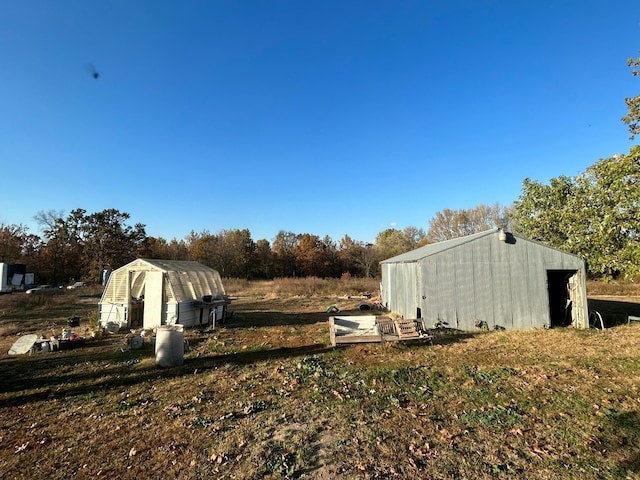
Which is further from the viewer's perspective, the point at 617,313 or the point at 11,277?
the point at 11,277

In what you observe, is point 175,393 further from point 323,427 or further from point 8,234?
point 8,234

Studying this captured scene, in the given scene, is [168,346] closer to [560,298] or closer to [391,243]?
[560,298]

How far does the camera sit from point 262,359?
403 inches

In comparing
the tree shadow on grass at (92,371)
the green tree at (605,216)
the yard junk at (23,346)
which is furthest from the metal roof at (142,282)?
the green tree at (605,216)

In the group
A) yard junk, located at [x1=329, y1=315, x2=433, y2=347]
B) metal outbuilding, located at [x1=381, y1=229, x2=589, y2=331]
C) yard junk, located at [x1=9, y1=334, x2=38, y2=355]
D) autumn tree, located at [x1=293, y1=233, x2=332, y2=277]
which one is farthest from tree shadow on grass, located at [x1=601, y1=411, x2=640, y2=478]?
autumn tree, located at [x1=293, y1=233, x2=332, y2=277]

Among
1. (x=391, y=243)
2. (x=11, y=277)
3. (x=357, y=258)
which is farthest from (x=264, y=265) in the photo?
(x=11, y=277)

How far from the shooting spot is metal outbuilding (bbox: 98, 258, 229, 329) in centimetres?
1492

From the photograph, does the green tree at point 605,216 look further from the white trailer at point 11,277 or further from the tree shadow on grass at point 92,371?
the white trailer at point 11,277

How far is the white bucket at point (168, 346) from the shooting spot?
943 cm

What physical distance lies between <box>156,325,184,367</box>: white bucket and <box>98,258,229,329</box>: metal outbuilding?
5083mm

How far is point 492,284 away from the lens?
1461 centimetres

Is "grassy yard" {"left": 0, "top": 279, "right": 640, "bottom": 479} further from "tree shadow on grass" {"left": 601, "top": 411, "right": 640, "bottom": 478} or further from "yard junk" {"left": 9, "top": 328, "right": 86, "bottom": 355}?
"yard junk" {"left": 9, "top": 328, "right": 86, "bottom": 355}

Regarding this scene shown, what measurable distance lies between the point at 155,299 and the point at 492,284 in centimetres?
1537

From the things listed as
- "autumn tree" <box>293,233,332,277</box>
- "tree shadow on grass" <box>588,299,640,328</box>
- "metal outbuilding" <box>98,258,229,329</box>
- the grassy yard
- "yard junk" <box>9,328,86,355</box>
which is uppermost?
"autumn tree" <box>293,233,332,277</box>
